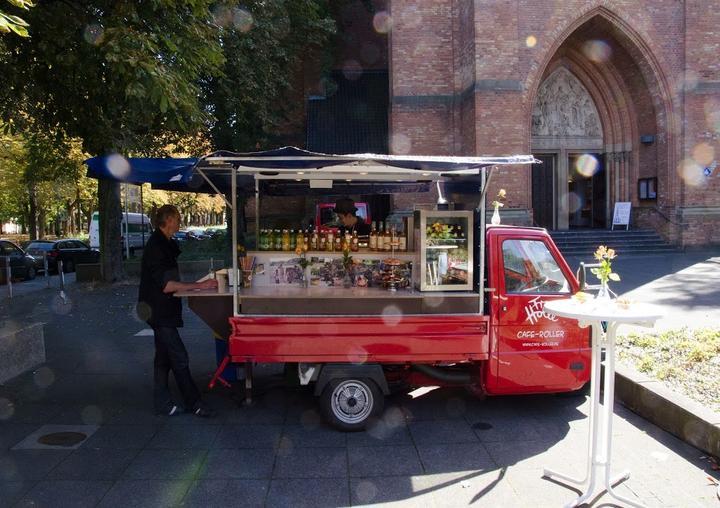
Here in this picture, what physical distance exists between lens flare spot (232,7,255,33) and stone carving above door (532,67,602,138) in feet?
36.9

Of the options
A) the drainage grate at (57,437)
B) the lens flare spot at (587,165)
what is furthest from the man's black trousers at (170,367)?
the lens flare spot at (587,165)

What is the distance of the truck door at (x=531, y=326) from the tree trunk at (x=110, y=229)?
13.9 meters

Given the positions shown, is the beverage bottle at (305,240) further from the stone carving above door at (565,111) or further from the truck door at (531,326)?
the stone carving above door at (565,111)

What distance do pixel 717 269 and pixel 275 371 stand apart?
13128 millimetres

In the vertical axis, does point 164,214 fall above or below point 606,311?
above

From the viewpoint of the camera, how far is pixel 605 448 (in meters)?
4.20

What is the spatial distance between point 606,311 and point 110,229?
50.9 ft

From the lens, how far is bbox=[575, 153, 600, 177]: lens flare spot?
23234mm

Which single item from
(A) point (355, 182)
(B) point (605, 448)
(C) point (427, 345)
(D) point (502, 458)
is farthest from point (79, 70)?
(B) point (605, 448)

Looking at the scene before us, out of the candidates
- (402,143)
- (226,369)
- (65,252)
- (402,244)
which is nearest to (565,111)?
(402,143)

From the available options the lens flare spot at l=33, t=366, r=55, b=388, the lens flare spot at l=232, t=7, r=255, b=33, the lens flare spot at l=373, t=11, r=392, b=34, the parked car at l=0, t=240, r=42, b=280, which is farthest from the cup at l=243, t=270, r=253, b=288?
the lens flare spot at l=373, t=11, r=392, b=34

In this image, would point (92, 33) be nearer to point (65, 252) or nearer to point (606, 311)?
point (606, 311)

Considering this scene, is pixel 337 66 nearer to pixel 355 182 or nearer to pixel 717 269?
pixel 717 269

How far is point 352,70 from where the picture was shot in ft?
88.7
